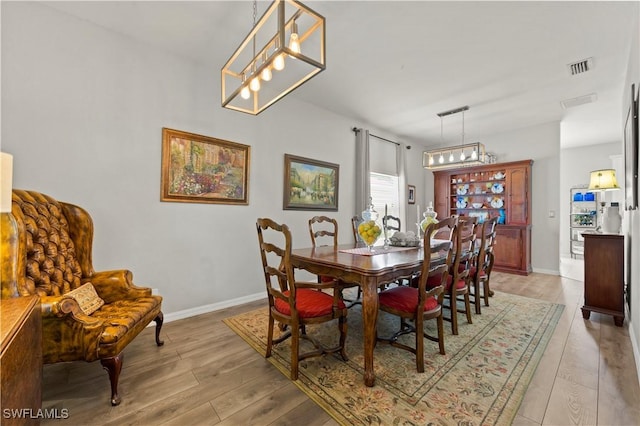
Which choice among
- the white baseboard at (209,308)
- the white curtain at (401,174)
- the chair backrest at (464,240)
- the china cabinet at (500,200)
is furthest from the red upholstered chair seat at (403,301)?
the white curtain at (401,174)

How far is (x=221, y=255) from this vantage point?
320cm

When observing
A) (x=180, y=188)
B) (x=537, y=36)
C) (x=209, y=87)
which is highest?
(x=537, y=36)

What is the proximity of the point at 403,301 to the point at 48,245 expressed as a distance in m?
2.53

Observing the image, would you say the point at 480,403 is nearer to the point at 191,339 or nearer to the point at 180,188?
the point at 191,339

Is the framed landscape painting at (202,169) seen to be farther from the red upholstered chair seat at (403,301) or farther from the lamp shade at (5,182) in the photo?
the red upholstered chair seat at (403,301)

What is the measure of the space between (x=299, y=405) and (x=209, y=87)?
3.22m

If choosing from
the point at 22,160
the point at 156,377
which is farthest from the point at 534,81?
the point at 22,160

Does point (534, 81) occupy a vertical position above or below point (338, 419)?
above

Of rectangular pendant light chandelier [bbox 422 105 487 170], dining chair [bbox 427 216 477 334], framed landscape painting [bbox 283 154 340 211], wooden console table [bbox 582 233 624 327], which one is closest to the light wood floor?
wooden console table [bbox 582 233 624 327]

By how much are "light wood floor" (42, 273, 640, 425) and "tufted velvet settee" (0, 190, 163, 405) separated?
183 mm

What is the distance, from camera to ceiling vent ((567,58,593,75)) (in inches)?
116

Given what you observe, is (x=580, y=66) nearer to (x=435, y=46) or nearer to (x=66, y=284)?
(x=435, y=46)

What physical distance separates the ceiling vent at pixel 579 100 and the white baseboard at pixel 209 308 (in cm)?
524

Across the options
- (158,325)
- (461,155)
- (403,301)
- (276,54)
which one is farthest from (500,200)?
(158,325)
